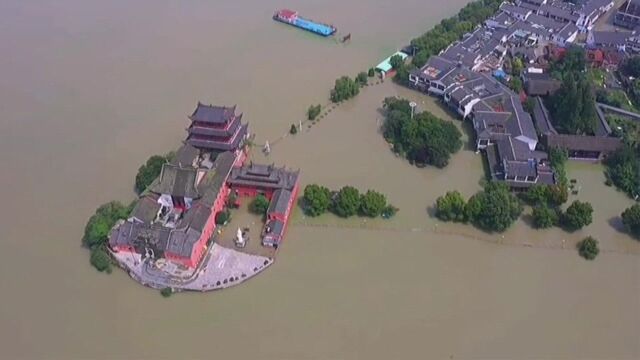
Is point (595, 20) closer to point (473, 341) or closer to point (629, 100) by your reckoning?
point (629, 100)

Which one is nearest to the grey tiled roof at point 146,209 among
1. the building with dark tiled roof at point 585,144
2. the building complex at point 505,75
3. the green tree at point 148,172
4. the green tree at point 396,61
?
the green tree at point 148,172

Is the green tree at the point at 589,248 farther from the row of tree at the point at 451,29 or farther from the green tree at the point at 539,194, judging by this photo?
the row of tree at the point at 451,29

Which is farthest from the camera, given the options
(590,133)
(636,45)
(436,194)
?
(636,45)

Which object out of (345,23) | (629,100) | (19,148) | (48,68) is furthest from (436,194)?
(48,68)

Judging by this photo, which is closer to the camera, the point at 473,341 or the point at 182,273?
the point at 473,341

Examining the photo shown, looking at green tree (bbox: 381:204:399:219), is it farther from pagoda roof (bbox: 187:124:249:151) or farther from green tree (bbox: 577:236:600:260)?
green tree (bbox: 577:236:600:260)

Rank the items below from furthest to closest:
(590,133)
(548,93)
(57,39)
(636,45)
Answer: (57,39)
(636,45)
(548,93)
(590,133)

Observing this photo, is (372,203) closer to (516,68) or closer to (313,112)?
(313,112)
